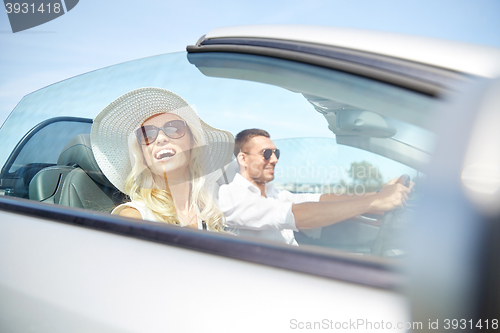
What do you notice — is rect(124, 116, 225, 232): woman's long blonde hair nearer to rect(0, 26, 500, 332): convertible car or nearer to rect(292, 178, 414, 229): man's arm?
rect(0, 26, 500, 332): convertible car

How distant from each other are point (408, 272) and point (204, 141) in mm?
930

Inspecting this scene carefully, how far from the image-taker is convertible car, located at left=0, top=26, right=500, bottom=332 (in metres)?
0.59

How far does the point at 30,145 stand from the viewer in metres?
1.85

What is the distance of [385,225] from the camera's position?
80cm

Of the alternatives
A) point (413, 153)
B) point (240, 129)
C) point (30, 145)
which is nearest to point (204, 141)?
point (240, 129)

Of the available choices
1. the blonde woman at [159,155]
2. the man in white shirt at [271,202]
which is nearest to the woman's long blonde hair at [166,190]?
the blonde woman at [159,155]

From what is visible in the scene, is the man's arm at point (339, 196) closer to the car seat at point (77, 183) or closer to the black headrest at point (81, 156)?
the car seat at point (77, 183)

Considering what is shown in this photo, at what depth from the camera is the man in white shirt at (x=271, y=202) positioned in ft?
2.77

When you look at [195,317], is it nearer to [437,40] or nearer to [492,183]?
[492,183]

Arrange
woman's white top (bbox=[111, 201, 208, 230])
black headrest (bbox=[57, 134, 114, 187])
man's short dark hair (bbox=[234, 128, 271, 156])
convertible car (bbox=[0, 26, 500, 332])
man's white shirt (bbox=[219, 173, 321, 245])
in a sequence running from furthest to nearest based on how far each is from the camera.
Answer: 1. black headrest (bbox=[57, 134, 114, 187])
2. woman's white top (bbox=[111, 201, 208, 230])
3. man's short dark hair (bbox=[234, 128, 271, 156])
4. man's white shirt (bbox=[219, 173, 321, 245])
5. convertible car (bbox=[0, 26, 500, 332])

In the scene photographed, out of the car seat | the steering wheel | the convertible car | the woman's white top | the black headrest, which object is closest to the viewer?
the convertible car

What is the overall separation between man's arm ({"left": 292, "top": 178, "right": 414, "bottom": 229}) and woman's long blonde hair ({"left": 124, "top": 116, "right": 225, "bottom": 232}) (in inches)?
13.4

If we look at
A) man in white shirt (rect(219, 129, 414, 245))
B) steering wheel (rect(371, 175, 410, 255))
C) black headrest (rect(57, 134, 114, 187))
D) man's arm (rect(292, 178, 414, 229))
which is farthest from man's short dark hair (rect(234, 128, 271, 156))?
black headrest (rect(57, 134, 114, 187))

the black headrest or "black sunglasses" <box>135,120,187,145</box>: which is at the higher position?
"black sunglasses" <box>135,120,187,145</box>
